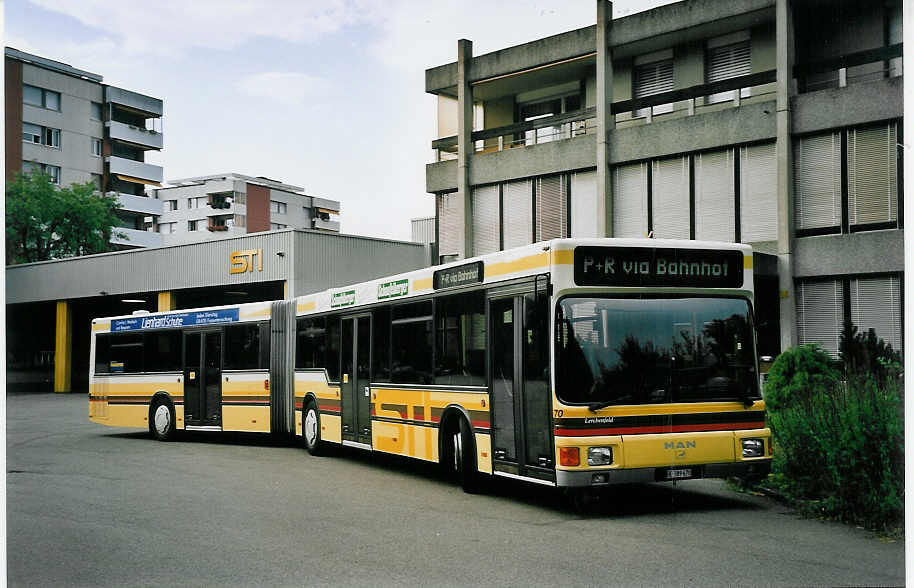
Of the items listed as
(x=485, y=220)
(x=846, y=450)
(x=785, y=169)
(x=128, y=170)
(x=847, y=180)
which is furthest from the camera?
(x=128, y=170)

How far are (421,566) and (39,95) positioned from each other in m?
10.1

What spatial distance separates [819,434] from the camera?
32.4ft

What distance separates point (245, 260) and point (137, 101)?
2385cm

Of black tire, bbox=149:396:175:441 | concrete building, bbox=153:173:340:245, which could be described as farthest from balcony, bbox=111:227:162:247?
black tire, bbox=149:396:175:441

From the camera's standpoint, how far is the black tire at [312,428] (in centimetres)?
1738

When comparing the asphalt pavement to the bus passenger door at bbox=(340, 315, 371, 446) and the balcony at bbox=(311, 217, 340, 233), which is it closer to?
the bus passenger door at bbox=(340, 315, 371, 446)

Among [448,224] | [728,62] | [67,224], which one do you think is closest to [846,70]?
[728,62]

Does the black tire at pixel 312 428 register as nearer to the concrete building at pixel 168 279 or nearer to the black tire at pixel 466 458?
the black tire at pixel 466 458

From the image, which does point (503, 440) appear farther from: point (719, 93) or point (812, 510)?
point (719, 93)

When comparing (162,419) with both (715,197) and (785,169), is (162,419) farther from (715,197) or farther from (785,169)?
(785,169)

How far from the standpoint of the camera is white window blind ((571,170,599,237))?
2541cm

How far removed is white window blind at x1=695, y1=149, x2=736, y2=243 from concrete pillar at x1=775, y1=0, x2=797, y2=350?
128 cm

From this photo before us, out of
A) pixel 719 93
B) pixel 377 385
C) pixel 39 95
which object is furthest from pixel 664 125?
pixel 39 95

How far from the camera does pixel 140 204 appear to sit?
5731 cm
